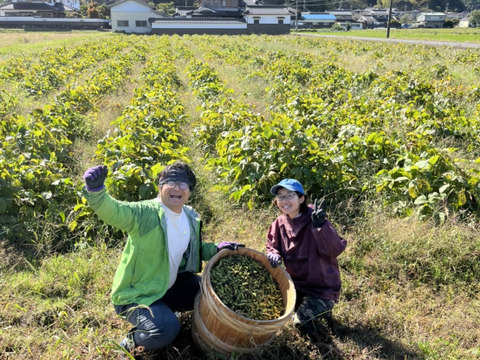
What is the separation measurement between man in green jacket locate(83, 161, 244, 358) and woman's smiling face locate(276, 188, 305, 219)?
0.47 m

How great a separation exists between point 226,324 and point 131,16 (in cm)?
5354

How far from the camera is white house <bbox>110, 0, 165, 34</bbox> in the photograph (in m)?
48.6

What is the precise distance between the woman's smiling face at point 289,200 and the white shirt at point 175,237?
2.30ft

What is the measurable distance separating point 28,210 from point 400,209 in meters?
3.82

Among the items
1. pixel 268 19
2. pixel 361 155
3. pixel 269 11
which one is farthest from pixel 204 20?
pixel 361 155

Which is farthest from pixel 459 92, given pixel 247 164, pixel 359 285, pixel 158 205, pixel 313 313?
pixel 158 205

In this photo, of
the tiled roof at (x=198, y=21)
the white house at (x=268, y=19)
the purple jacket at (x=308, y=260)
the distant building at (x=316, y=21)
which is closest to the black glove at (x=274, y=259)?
the purple jacket at (x=308, y=260)

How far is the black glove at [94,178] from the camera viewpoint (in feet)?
7.09

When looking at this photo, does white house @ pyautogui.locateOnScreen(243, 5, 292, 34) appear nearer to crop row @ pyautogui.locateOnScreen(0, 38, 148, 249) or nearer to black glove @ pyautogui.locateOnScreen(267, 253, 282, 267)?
crop row @ pyautogui.locateOnScreen(0, 38, 148, 249)

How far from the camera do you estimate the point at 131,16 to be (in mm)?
49062

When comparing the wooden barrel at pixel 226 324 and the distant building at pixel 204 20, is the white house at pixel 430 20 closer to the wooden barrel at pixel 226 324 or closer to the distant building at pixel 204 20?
the distant building at pixel 204 20

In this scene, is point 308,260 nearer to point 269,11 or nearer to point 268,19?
point 268,19

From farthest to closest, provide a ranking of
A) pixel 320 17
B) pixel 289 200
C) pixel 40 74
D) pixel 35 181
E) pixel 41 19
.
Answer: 1. pixel 320 17
2. pixel 41 19
3. pixel 40 74
4. pixel 35 181
5. pixel 289 200

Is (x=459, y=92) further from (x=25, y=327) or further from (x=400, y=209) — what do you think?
(x=25, y=327)
